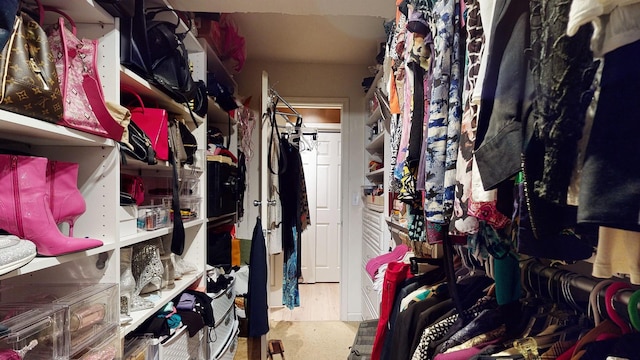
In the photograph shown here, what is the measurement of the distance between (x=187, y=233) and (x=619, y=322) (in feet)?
5.59

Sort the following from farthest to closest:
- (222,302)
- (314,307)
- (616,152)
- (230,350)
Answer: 1. (314,307)
2. (230,350)
3. (222,302)
4. (616,152)

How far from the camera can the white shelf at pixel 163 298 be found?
3.51 feet

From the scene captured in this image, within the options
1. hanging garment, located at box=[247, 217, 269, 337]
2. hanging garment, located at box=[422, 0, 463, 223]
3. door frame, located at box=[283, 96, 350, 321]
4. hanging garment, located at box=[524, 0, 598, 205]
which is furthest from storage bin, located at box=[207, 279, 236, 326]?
hanging garment, located at box=[524, 0, 598, 205]

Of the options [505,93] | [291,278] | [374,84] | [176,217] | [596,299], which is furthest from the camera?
[291,278]

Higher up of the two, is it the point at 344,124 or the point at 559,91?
the point at 344,124

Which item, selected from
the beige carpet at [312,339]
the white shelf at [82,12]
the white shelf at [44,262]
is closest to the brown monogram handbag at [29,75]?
the white shelf at [82,12]

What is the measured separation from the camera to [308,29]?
221cm

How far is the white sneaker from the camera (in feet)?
2.02

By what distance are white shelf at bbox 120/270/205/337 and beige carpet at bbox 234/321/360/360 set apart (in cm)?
85

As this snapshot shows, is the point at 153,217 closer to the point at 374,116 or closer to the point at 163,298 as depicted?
the point at 163,298

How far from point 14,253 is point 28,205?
14 centimetres

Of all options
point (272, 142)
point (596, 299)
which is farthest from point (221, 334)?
point (596, 299)

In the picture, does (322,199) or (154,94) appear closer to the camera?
(154,94)

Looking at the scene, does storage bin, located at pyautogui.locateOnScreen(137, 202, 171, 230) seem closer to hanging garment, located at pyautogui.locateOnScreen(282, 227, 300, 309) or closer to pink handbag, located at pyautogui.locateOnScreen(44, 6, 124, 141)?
pink handbag, located at pyautogui.locateOnScreen(44, 6, 124, 141)
